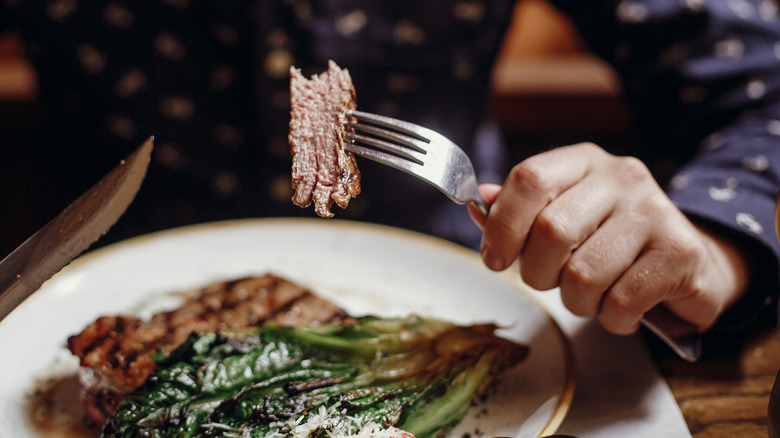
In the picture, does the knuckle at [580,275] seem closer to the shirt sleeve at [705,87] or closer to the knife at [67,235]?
the shirt sleeve at [705,87]

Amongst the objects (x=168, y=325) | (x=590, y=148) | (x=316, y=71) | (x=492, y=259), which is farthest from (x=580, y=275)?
(x=316, y=71)

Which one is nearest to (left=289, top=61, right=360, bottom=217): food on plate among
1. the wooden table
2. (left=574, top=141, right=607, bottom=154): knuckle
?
(left=574, top=141, right=607, bottom=154): knuckle

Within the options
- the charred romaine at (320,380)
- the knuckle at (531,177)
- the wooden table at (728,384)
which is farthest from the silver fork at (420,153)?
the wooden table at (728,384)

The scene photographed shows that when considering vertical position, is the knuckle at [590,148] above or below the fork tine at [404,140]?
below

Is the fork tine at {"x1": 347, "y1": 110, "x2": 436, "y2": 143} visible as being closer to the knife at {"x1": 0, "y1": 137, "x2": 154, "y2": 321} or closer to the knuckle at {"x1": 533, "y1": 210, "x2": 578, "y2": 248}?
the knuckle at {"x1": 533, "y1": 210, "x2": 578, "y2": 248}

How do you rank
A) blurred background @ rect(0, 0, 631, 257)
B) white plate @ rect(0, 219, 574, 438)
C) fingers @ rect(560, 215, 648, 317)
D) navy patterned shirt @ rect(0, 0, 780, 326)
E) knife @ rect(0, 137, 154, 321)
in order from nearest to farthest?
knife @ rect(0, 137, 154, 321)
fingers @ rect(560, 215, 648, 317)
white plate @ rect(0, 219, 574, 438)
navy patterned shirt @ rect(0, 0, 780, 326)
blurred background @ rect(0, 0, 631, 257)
